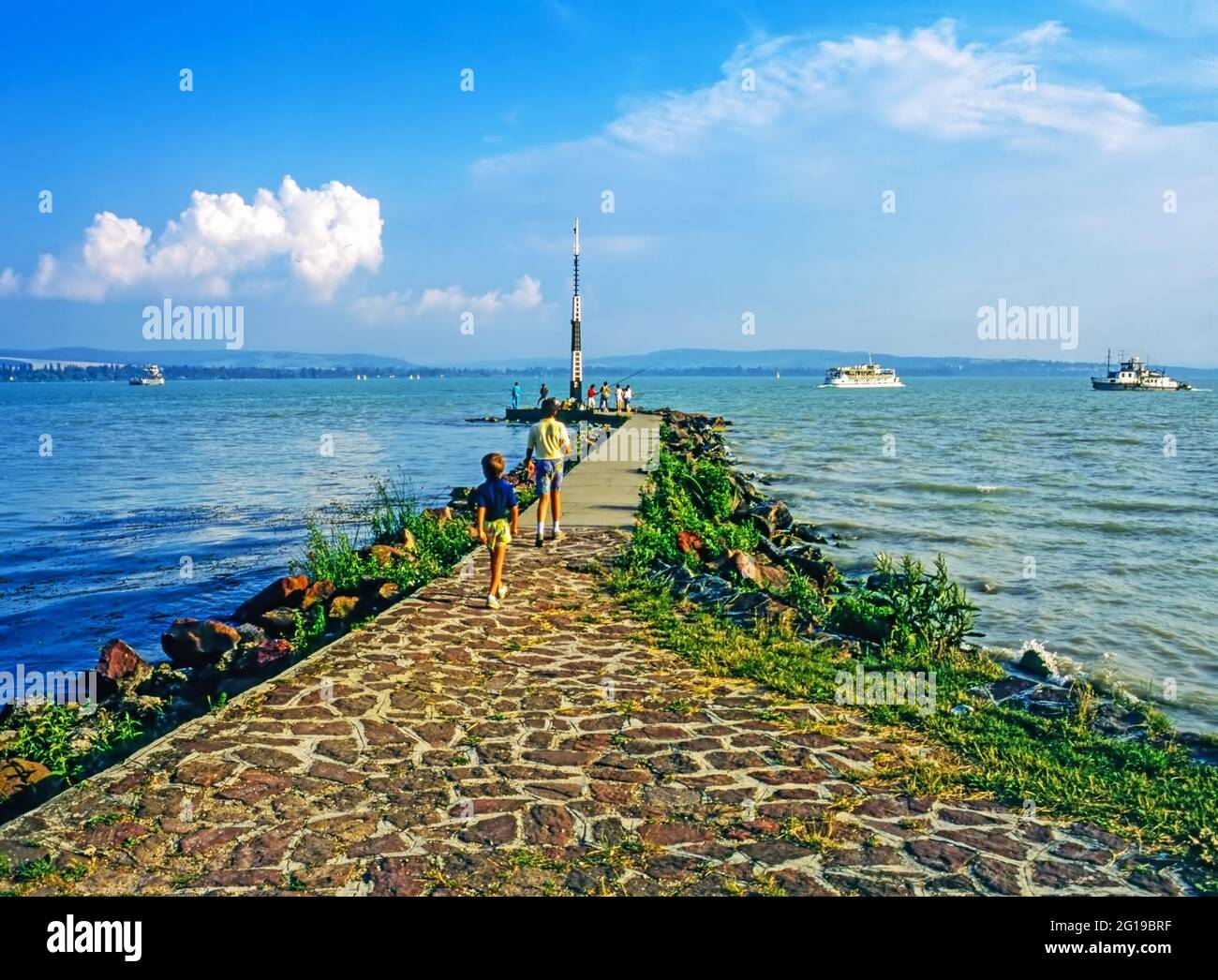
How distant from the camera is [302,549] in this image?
16.6 meters

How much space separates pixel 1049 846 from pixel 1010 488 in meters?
21.9

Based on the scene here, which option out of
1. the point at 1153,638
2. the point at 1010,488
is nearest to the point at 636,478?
the point at 1153,638

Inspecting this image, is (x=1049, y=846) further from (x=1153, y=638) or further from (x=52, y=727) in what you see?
(x=1153, y=638)

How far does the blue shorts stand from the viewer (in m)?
11.4

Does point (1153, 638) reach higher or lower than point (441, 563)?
lower

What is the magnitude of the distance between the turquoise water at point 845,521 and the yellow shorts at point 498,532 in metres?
4.75

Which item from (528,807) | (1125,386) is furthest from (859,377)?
(528,807)
